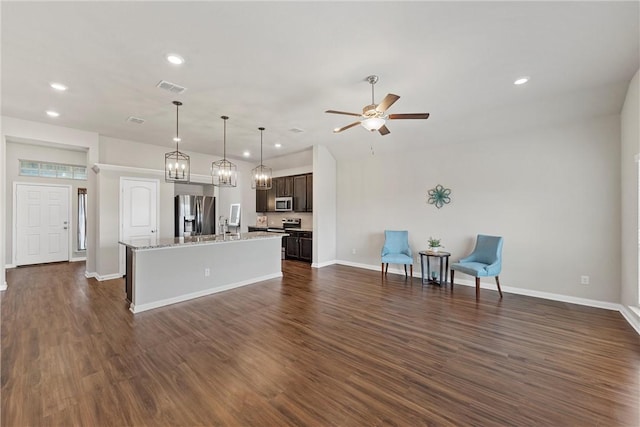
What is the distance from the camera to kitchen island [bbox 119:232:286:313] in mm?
3771

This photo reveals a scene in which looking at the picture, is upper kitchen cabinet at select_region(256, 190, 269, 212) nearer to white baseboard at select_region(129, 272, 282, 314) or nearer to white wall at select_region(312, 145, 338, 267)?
white wall at select_region(312, 145, 338, 267)

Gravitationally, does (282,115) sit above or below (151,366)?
above

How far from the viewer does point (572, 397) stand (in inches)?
80.0

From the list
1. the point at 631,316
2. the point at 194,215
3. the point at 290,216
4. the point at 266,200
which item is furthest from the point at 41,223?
the point at 631,316

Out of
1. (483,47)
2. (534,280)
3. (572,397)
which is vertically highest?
(483,47)

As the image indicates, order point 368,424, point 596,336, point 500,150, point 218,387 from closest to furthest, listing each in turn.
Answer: point 368,424
point 218,387
point 596,336
point 500,150

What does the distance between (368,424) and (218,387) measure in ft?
3.95

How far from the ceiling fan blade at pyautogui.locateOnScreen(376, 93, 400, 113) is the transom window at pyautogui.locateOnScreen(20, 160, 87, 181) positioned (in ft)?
28.0

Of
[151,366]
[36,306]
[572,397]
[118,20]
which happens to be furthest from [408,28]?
[36,306]

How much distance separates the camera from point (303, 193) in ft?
25.5

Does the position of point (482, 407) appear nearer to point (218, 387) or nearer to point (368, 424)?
point (368, 424)

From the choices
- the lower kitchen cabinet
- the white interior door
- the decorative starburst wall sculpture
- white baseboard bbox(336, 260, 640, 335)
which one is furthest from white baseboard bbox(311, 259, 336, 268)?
the white interior door

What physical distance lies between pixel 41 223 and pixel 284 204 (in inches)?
246

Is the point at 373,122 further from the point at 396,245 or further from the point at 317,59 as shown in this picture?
the point at 396,245
